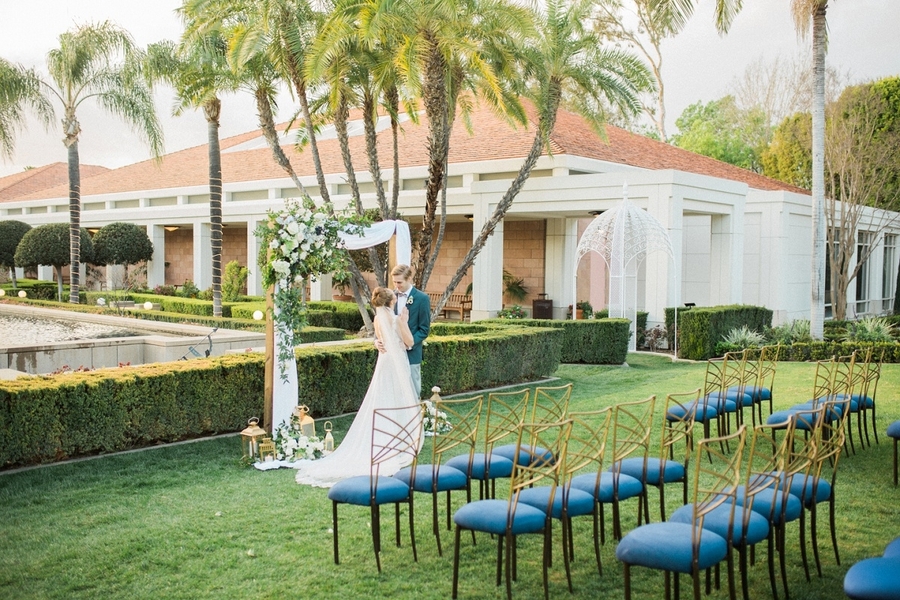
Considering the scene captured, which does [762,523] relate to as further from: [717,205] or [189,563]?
[717,205]

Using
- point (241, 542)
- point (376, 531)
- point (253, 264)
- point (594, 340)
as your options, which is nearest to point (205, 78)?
point (253, 264)

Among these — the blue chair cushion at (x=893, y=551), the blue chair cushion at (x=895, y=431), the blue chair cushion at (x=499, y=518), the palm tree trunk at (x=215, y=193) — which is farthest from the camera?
the palm tree trunk at (x=215, y=193)

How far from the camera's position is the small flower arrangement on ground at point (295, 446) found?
8.62 meters

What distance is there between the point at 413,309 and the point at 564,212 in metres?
13.8

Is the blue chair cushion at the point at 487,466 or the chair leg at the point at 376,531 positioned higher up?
the blue chair cushion at the point at 487,466

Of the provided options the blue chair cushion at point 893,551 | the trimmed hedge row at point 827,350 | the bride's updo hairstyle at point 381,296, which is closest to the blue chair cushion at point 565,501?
the blue chair cushion at point 893,551

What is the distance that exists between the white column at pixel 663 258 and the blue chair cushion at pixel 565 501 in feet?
46.9

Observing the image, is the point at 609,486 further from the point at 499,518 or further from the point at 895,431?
the point at 895,431

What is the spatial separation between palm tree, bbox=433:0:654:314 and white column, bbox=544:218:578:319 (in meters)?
7.13

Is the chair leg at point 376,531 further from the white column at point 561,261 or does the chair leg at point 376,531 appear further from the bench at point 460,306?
the white column at point 561,261

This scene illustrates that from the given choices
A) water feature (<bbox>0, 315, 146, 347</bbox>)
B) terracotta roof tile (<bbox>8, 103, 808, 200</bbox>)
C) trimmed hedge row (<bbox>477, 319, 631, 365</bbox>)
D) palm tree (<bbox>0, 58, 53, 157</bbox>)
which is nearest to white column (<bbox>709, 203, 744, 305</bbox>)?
terracotta roof tile (<bbox>8, 103, 808, 200</bbox>)

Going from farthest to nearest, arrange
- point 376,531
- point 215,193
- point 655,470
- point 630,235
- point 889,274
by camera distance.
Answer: point 889,274 < point 215,193 < point 630,235 < point 655,470 < point 376,531

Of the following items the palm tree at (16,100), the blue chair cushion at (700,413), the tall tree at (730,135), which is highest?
the tall tree at (730,135)

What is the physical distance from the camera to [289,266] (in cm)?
904
